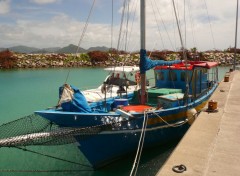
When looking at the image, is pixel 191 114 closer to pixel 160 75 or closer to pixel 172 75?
pixel 172 75

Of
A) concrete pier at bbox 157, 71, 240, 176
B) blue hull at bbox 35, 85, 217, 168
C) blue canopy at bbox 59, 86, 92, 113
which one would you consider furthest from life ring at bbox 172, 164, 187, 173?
blue canopy at bbox 59, 86, 92, 113

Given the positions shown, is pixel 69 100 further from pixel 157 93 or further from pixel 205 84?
pixel 205 84

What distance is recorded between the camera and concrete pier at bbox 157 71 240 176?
5914 mm

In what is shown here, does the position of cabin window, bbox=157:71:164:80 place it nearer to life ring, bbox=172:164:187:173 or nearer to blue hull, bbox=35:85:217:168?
blue hull, bbox=35:85:217:168

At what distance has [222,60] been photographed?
67000mm

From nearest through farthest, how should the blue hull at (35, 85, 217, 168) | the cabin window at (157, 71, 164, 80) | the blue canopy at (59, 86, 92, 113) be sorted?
the blue hull at (35, 85, 217, 168), the blue canopy at (59, 86, 92, 113), the cabin window at (157, 71, 164, 80)

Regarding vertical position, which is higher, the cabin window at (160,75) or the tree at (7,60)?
the tree at (7,60)

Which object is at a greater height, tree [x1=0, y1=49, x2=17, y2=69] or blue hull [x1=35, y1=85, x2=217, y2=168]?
tree [x1=0, y1=49, x2=17, y2=69]

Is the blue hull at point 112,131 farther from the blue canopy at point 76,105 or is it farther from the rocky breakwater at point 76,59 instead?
the rocky breakwater at point 76,59

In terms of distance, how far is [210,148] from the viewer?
7.19 metres

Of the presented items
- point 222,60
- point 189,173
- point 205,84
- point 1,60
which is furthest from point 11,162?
point 222,60

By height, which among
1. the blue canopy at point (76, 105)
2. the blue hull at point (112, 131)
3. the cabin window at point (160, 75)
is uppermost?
the cabin window at point (160, 75)

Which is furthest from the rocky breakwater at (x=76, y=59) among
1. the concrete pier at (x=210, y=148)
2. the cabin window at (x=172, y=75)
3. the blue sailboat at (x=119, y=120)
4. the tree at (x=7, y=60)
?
the concrete pier at (x=210, y=148)

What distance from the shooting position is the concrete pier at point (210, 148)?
19.4 ft
